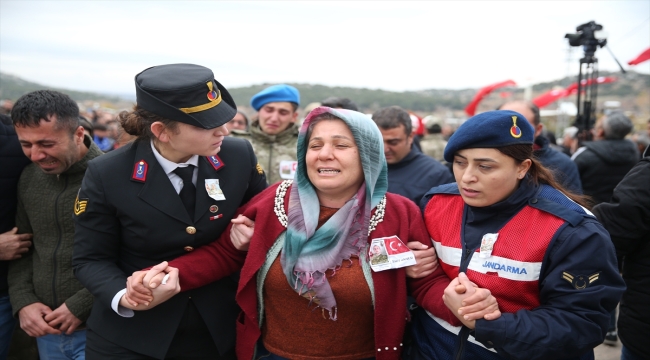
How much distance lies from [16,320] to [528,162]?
130 inches

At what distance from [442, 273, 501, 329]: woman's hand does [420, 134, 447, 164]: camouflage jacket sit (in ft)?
18.8

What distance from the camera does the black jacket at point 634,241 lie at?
8.77ft

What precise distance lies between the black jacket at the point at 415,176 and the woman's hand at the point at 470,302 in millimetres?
2247

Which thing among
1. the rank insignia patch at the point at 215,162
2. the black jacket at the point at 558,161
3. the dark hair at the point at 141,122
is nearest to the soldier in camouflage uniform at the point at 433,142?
the black jacket at the point at 558,161

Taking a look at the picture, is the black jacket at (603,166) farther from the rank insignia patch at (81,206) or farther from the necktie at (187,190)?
the rank insignia patch at (81,206)

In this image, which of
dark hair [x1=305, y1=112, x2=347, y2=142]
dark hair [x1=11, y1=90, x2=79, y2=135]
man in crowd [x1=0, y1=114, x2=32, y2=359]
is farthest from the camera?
man in crowd [x1=0, y1=114, x2=32, y2=359]

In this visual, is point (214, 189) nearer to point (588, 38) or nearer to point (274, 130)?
point (274, 130)

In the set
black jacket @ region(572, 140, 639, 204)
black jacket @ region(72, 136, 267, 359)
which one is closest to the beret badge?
black jacket @ region(72, 136, 267, 359)

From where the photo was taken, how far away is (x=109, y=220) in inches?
89.4

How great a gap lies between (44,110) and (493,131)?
2379 millimetres

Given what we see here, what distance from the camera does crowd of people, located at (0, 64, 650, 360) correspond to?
1942 mm

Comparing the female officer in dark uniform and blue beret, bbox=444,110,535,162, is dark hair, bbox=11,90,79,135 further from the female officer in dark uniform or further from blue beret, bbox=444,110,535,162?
blue beret, bbox=444,110,535,162

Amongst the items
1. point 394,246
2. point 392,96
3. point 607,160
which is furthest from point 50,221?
point 392,96

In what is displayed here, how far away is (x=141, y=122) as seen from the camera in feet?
7.70
